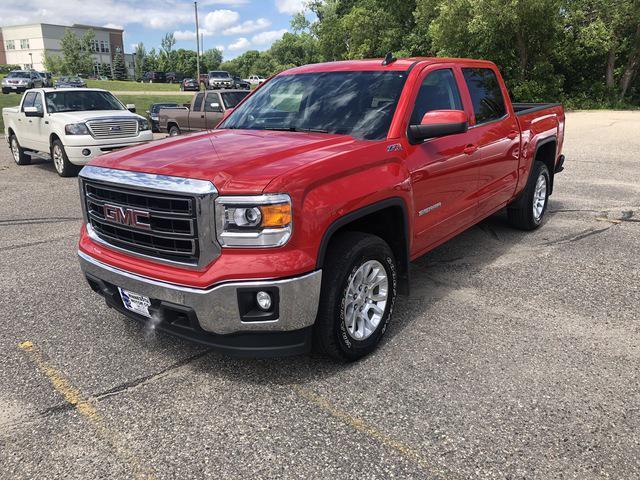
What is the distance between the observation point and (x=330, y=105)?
403 centimetres

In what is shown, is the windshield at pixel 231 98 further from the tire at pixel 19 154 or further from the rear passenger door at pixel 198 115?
the tire at pixel 19 154

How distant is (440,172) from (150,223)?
2.15 meters

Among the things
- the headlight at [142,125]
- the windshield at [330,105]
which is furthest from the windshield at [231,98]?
the windshield at [330,105]

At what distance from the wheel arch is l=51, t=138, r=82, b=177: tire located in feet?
28.8

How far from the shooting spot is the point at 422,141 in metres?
3.79

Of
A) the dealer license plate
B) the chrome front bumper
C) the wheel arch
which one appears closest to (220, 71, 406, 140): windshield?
the wheel arch

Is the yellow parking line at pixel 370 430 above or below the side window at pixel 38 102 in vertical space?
below

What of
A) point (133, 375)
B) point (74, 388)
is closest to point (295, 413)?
point (133, 375)

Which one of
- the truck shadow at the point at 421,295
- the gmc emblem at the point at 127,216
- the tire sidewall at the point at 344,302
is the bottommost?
the truck shadow at the point at 421,295

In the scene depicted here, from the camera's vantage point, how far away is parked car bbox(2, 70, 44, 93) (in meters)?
44.2

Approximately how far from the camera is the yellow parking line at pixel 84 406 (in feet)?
8.39

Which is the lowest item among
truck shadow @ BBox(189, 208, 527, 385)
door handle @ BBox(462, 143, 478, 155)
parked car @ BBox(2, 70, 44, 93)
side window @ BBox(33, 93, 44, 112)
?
truck shadow @ BBox(189, 208, 527, 385)

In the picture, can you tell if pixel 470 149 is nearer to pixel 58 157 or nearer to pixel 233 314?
pixel 233 314

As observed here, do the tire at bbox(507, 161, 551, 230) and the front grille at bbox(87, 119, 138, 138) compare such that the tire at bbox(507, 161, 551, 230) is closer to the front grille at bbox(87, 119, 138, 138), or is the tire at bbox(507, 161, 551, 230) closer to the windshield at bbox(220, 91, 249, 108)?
the front grille at bbox(87, 119, 138, 138)
